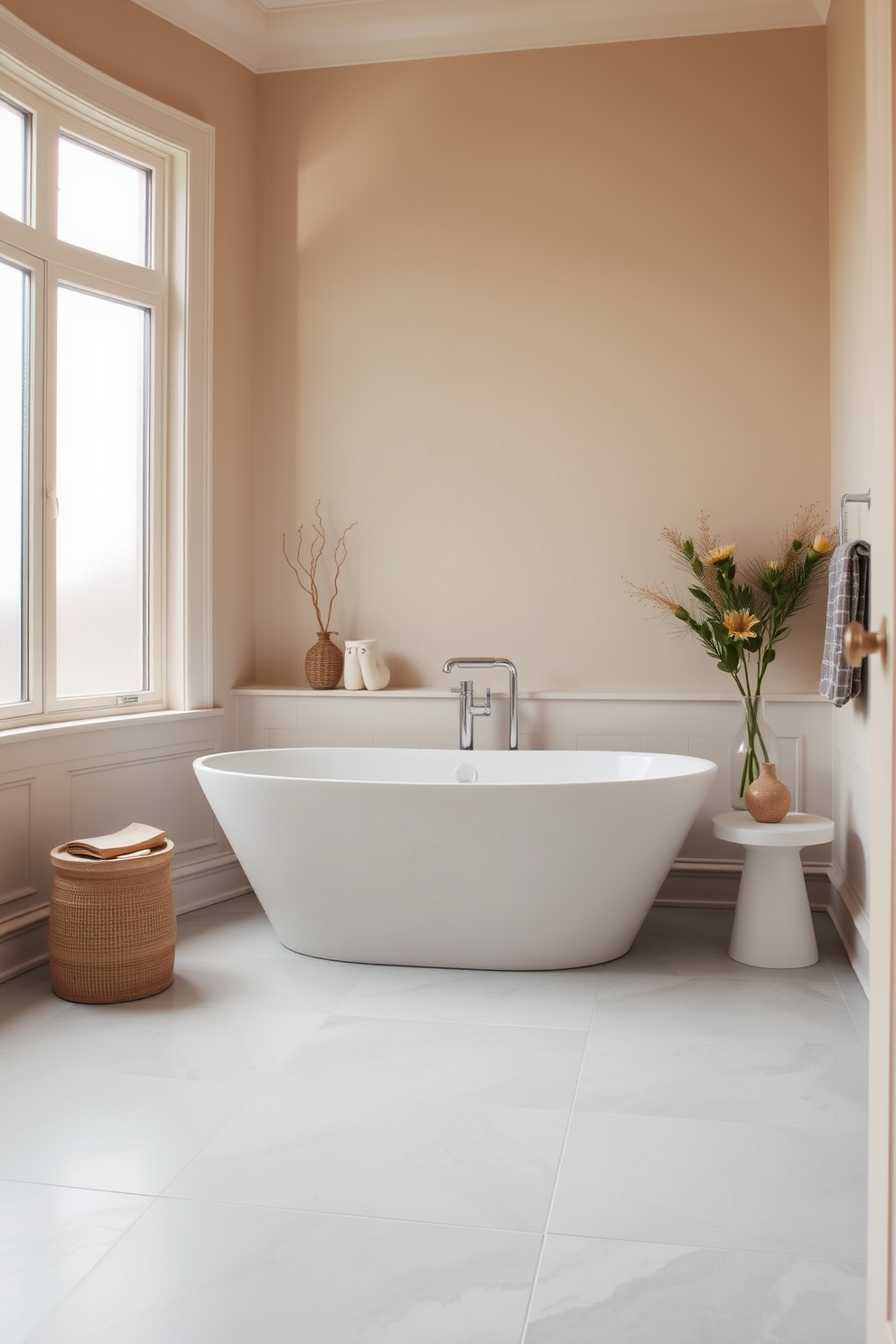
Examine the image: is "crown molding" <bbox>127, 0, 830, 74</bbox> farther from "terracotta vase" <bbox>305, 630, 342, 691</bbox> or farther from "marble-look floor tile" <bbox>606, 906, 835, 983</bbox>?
"marble-look floor tile" <bbox>606, 906, 835, 983</bbox>

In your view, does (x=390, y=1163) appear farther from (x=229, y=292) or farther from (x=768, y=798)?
(x=229, y=292)

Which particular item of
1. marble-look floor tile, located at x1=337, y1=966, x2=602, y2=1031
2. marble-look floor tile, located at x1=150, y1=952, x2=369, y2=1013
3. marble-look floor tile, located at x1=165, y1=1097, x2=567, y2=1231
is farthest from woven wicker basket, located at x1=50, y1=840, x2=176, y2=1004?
marble-look floor tile, located at x1=165, y1=1097, x2=567, y2=1231

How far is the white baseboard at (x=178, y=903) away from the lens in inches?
123

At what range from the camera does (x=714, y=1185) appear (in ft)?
6.39

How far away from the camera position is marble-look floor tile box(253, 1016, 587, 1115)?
2.33 meters

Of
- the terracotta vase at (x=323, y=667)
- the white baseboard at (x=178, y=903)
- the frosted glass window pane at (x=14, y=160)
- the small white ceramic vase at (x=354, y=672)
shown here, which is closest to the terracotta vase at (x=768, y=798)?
the small white ceramic vase at (x=354, y=672)

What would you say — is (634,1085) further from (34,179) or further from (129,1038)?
(34,179)

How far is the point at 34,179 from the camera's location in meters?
3.34

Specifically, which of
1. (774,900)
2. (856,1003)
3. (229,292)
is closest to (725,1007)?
(856,1003)

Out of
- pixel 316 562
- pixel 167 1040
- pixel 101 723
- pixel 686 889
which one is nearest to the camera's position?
pixel 167 1040

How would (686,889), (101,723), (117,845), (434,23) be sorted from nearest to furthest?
(117,845) < (101,723) < (686,889) < (434,23)

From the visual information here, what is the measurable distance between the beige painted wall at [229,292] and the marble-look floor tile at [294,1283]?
2510 millimetres

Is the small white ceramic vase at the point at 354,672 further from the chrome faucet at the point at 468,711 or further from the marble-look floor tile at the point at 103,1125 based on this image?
the marble-look floor tile at the point at 103,1125

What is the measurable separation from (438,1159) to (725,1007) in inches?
44.5
